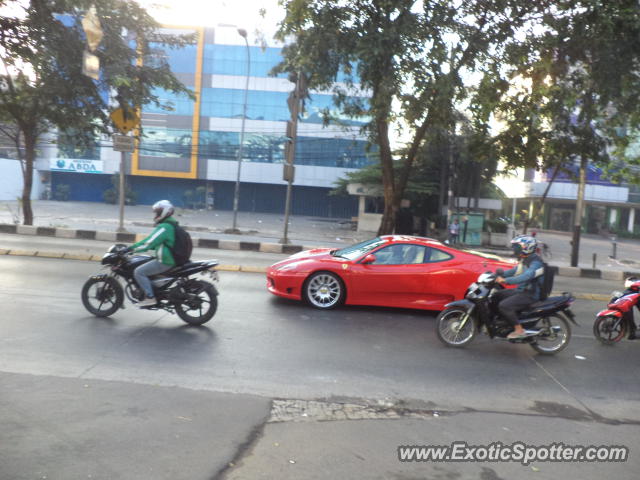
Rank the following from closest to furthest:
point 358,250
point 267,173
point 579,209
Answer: point 358,250, point 579,209, point 267,173

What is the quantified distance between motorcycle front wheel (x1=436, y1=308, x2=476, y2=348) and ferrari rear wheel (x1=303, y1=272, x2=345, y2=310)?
200cm

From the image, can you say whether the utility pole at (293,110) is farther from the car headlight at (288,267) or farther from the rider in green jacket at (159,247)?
the rider in green jacket at (159,247)

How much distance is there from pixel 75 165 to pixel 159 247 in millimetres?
49091

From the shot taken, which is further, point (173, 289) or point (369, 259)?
point (369, 259)

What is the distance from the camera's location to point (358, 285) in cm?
852

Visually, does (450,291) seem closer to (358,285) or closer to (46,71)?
(358,285)

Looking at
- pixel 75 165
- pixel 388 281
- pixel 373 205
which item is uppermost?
pixel 75 165

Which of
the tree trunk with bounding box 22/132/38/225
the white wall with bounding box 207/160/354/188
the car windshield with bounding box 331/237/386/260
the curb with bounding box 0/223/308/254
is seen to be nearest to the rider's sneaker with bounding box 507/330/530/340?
the car windshield with bounding box 331/237/386/260

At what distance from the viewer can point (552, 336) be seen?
6906 millimetres

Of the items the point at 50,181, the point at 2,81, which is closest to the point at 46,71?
the point at 2,81

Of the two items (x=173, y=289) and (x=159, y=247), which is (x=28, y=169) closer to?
(x=159, y=247)

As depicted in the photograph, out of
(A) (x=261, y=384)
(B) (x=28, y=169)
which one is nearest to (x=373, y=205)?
(B) (x=28, y=169)

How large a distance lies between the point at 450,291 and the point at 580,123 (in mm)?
11552

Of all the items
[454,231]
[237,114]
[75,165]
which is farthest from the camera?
[75,165]
